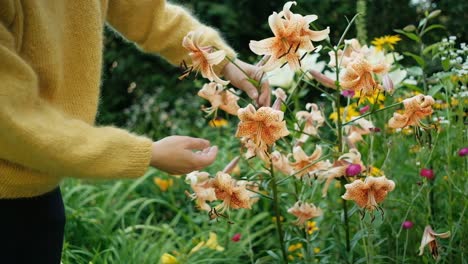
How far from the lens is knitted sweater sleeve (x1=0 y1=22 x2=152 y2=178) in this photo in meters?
1.29

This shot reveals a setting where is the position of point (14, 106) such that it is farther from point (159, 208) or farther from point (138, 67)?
point (138, 67)

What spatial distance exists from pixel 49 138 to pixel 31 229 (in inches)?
9.7

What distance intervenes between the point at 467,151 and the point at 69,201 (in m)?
1.55

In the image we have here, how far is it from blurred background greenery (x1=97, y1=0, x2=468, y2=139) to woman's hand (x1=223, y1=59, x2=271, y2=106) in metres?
2.46

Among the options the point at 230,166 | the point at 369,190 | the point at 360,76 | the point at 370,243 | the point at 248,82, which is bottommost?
the point at 370,243

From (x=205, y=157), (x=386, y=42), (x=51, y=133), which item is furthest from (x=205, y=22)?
(x=51, y=133)

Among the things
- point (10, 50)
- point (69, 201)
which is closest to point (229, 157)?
point (69, 201)

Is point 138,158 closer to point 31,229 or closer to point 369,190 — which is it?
point 31,229

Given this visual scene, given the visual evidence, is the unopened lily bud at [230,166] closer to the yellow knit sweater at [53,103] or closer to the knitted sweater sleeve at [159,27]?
the knitted sweater sleeve at [159,27]

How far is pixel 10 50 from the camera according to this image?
1296 mm

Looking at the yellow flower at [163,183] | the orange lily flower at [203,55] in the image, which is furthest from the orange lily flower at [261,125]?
the yellow flower at [163,183]

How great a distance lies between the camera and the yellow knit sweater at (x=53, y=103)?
1.30m

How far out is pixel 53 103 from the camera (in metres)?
1.46

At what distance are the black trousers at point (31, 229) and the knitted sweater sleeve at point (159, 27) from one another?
1.47 ft
